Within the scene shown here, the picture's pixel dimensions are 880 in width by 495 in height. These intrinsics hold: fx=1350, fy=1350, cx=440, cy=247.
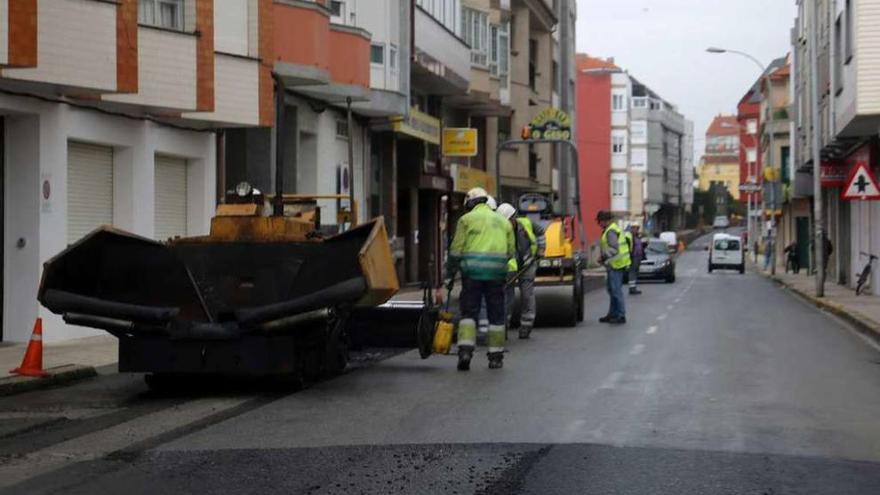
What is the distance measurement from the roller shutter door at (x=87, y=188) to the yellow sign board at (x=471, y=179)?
73.2 ft

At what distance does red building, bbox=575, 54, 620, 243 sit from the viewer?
108 metres

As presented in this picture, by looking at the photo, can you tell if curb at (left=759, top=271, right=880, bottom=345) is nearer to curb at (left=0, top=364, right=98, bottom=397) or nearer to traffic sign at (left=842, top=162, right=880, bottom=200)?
traffic sign at (left=842, top=162, right=880, bottom=200)

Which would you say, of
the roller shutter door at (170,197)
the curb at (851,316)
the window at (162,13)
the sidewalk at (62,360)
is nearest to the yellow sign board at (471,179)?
the curb at (851,316)

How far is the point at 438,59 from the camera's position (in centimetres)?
3691

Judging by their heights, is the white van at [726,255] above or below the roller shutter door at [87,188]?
below

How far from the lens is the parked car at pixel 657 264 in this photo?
161 ft

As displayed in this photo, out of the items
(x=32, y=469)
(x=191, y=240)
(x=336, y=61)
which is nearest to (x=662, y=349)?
(x=191, y=240)

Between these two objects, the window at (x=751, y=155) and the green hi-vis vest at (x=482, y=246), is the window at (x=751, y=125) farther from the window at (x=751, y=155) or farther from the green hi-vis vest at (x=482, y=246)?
the green hi-vis vest at (x=482, y=246)

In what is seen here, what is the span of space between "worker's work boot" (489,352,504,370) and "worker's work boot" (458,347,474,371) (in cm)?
30

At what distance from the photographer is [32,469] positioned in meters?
8.20

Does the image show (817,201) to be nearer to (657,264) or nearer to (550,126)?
(550,126)

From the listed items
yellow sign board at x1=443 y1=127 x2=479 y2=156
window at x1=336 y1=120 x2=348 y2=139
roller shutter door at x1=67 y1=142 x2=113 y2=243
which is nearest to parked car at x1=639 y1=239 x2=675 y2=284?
yellow sign board at x1=443 y1=127 x2=479 y2=156

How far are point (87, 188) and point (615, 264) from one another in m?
8.51

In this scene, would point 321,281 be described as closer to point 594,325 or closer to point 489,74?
point 594,325
